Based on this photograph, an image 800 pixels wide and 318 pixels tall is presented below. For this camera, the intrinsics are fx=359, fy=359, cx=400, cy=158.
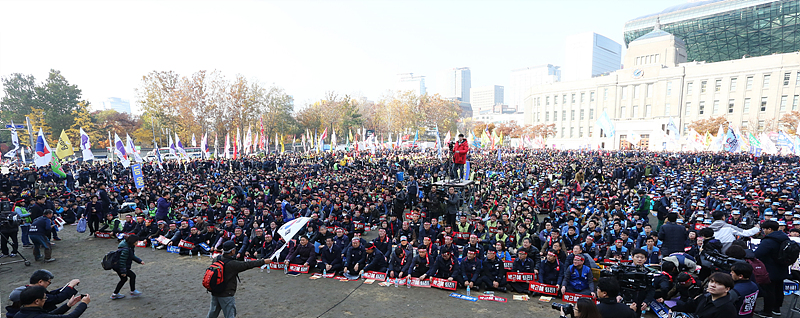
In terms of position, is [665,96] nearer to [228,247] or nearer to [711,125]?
[711,125]

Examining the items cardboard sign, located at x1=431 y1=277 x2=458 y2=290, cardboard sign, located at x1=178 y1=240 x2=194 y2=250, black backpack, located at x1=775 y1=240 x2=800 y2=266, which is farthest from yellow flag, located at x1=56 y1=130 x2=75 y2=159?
black backpack, located at x1=775 y1=240 x2=800 y2=266

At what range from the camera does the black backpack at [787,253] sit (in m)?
5.66

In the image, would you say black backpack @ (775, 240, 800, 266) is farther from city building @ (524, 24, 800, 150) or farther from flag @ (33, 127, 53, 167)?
city building @ (524, 24, 800, 150)

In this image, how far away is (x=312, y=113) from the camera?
65.9 m

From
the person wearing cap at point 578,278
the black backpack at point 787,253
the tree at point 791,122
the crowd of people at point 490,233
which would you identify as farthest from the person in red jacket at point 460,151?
the tree at point 791,122

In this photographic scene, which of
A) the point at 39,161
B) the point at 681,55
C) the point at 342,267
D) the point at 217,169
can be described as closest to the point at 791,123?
the point at 681,55

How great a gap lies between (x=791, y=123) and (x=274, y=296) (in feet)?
220

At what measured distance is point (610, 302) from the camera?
3938 mm

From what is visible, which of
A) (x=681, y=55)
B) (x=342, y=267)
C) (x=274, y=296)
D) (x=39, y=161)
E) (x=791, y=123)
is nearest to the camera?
(x=274, y=296)

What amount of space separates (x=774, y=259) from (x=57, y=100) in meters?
66.3

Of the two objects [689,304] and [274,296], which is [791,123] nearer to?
[689,304]

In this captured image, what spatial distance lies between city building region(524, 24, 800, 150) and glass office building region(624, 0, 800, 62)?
394 inches

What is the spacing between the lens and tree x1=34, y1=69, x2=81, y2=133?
46.6 meters

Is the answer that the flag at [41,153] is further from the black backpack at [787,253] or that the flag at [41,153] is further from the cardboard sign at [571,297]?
the black backpack at [787,253]
